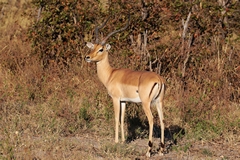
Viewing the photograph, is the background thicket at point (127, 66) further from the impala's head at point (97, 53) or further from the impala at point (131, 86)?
the impala's head at point (97, 53)

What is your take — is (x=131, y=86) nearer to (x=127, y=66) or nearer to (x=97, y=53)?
(x=97, y=53)

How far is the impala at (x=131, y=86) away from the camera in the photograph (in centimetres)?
588

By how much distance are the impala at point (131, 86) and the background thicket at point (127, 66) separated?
0.74 metres

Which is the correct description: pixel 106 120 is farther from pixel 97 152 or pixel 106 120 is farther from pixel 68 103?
pixel 97 152

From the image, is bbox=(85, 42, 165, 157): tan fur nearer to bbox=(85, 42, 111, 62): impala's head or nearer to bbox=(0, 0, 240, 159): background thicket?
bbox=(85, 42, 111, 62): impala's head

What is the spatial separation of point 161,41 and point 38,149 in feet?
15.7

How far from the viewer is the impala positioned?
5.88 meters

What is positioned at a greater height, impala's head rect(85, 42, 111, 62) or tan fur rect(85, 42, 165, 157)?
impala's head rect(85, 42, 111, 62)

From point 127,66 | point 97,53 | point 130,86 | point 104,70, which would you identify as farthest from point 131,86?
point 127,66

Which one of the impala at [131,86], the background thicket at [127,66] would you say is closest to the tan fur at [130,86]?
the impala at [131,86]

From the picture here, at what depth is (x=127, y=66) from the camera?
345 inches

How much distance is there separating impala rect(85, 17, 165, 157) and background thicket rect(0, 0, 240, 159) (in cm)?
74

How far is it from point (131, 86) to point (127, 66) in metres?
2.58

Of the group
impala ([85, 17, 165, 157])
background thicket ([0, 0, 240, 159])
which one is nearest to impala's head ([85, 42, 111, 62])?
impala ([85, 17, 165, 157])
